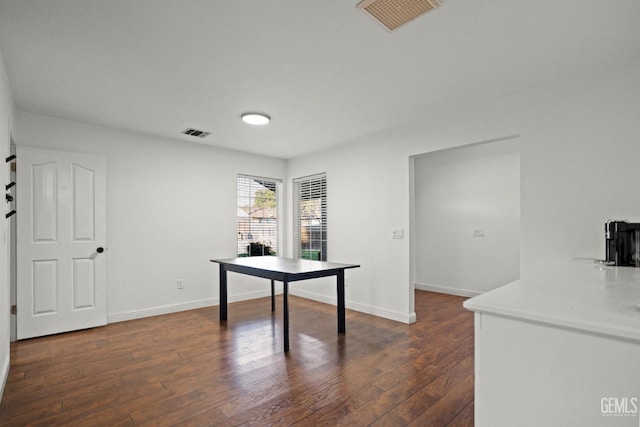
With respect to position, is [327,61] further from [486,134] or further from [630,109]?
[630,109]

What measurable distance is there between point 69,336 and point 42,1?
3299 mm

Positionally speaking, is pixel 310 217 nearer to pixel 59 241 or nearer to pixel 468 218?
pixel 468 218

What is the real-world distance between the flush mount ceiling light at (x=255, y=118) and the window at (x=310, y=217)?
5.73 ft

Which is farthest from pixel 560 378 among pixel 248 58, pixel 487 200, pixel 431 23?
pixel 487 200

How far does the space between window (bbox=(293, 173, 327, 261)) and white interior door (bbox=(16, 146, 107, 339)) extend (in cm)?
294

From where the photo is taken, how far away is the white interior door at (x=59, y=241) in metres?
3.45

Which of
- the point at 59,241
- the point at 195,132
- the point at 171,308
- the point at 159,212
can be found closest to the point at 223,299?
the point at 171,308

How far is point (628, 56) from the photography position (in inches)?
95.4

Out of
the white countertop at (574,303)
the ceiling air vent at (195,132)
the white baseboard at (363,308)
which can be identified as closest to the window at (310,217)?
the white baseboard at (363,308)

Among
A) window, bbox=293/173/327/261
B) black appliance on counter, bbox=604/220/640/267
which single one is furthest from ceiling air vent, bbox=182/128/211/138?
black appliance on counter, bbox=604/220/640/267

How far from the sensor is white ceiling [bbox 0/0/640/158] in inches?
75.2

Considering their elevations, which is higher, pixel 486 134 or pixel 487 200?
pixel 486 134

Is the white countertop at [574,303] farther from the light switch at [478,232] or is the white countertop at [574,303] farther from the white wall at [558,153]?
the light switch at [478,232]

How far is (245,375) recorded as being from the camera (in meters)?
2.56
